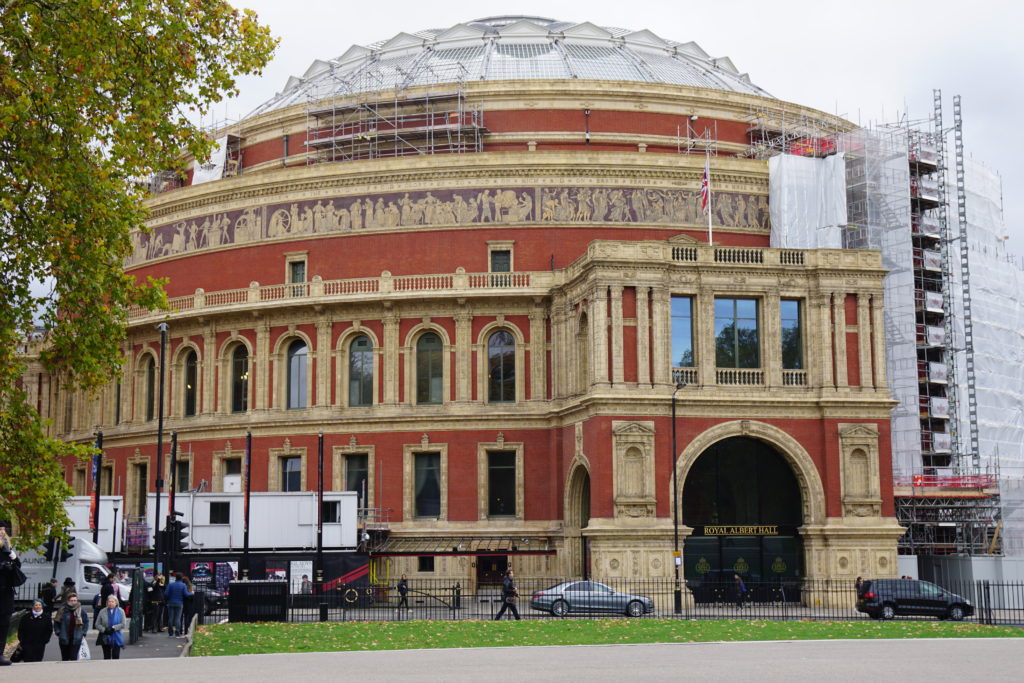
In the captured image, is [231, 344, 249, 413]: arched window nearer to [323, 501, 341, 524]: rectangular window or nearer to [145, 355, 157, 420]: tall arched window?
[145, 355, 157, 420]: tall arched window

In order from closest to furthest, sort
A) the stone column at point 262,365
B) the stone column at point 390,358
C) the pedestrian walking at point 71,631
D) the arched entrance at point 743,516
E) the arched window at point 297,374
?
the pedestrian walking at point 71,631 < the arched entrance at point 743,516 < the stone column at point 390,358 < the arched window at point 297,374 < the stone column at point 262,365

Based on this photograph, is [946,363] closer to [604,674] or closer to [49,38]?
[604,674]

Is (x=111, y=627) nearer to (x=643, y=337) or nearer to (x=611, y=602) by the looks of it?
(x=611, y=602)

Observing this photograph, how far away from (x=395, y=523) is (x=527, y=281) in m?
11.0

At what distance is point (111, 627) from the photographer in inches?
933

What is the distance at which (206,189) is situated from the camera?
2283 inches

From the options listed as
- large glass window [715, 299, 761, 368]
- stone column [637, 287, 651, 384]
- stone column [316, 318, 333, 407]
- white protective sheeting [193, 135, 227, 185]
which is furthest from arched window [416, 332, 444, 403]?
white protective sheeting [193, 135, 227, 185]

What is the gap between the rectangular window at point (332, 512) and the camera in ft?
153

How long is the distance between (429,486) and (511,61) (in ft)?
75.7

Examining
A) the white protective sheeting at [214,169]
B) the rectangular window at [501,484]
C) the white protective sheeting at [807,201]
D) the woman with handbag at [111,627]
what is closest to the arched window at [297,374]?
the rectangular window at [501,484]

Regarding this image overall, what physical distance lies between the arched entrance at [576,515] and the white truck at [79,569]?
1659cm

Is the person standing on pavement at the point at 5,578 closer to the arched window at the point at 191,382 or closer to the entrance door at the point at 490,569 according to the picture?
the entrance door at the point at 490,569

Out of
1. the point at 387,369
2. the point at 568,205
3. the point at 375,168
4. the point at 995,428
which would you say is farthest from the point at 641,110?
the point at 995,428

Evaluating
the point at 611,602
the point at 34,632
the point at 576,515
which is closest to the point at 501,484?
the point at 576,515
